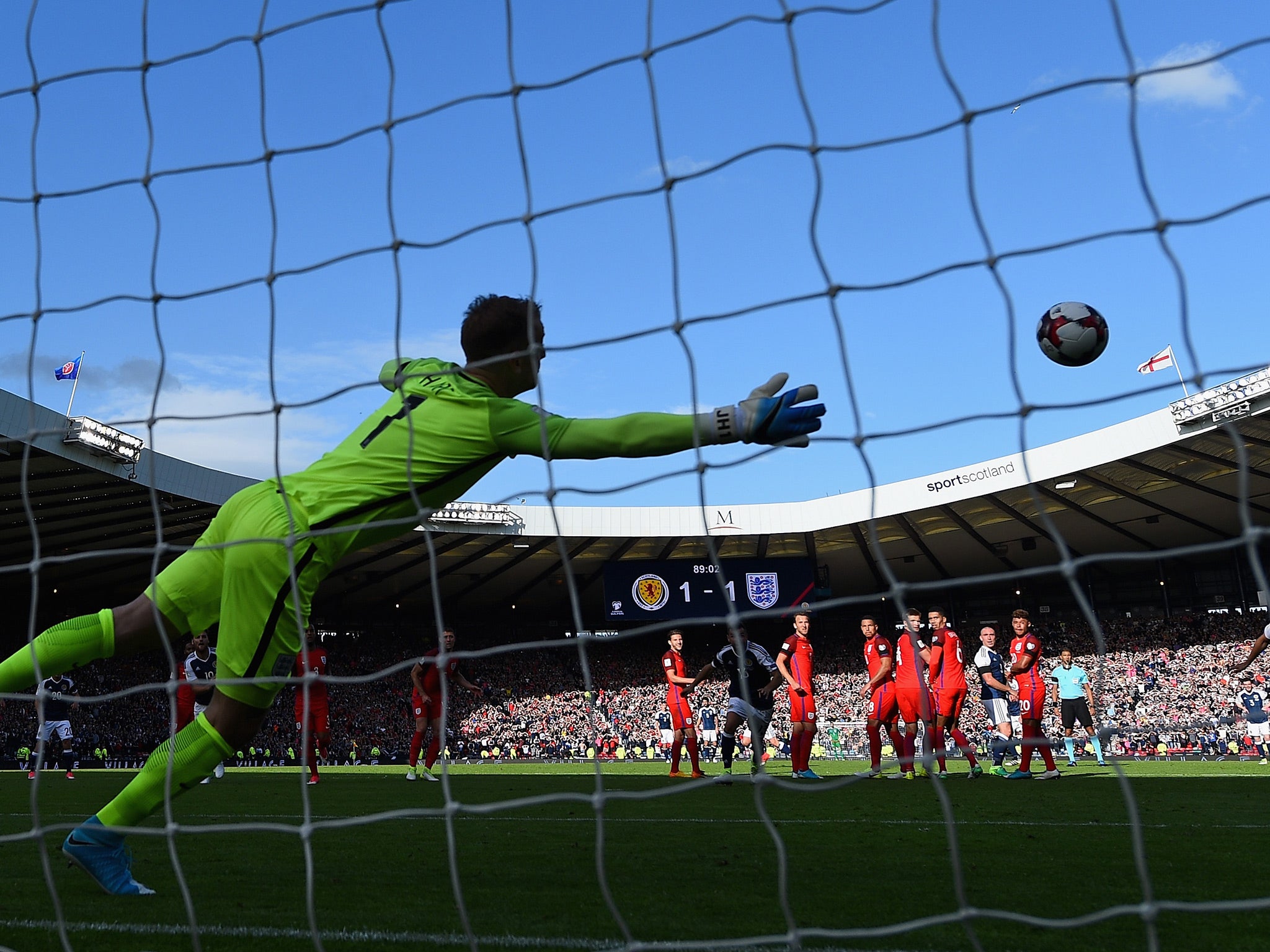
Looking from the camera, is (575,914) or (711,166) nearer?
(711,166)

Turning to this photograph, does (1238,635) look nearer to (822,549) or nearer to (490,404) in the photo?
(822,549)

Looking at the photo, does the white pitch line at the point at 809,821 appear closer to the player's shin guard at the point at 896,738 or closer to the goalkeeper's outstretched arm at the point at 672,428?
the goalkeeper's outstretched arm at the point at 672,428

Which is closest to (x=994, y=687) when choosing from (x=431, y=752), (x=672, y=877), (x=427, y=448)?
(x=431, y=752)

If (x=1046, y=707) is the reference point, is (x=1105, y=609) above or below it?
above

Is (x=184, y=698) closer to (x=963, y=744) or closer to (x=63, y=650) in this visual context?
(x=63, y=650)

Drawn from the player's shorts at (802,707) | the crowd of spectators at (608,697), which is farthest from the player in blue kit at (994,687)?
the crowd of spectators at (608,697)

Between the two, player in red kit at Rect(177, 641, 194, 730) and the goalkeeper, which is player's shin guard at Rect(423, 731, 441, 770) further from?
the goalkeeper

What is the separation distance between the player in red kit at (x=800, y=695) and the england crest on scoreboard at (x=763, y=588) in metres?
15.8

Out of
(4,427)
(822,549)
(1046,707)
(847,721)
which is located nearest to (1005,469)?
(1046,707)

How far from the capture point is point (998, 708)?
12.2m

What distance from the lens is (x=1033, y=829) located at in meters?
5.07

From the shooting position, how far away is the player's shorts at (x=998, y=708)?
1209cm

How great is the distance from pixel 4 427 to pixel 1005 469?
821 inches

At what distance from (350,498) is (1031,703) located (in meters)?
9.09
